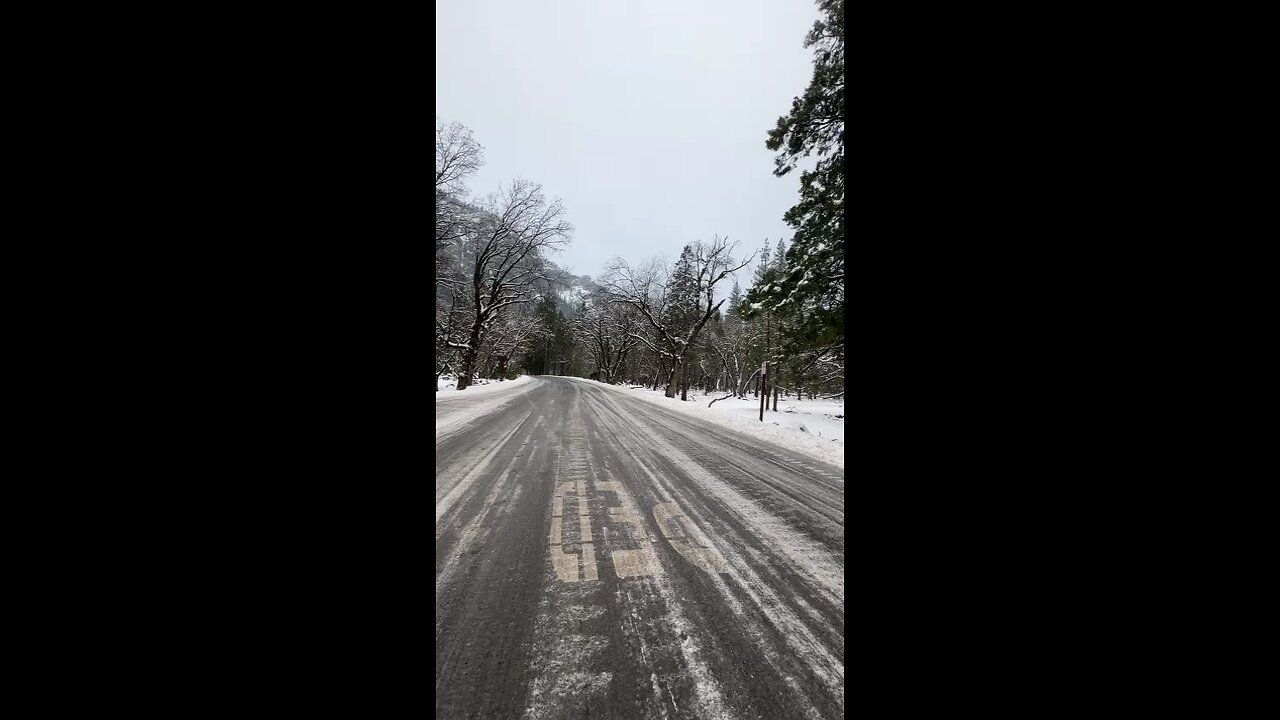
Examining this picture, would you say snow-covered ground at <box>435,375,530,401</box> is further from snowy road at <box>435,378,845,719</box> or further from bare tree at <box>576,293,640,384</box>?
bare tree at <box>576,293,640,384</box>

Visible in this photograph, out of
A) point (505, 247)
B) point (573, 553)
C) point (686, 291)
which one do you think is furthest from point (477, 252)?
point (573, 553)

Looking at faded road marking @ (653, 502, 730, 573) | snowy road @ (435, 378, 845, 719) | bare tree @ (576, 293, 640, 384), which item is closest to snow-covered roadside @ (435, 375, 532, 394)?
snowy road @ (435, 378, 845, 719)

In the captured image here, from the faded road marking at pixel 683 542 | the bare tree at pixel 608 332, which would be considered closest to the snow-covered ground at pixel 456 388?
the faded road marking at pixel 683 542

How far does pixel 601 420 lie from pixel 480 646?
8307mm

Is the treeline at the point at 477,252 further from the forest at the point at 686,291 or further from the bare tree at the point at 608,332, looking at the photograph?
the bare tree at the point at 608,332

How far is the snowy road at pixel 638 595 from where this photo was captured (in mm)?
1557

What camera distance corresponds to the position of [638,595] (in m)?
2.21

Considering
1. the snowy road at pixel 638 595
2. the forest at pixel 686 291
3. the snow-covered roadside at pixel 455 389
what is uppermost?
the forest at pixel 686 291
